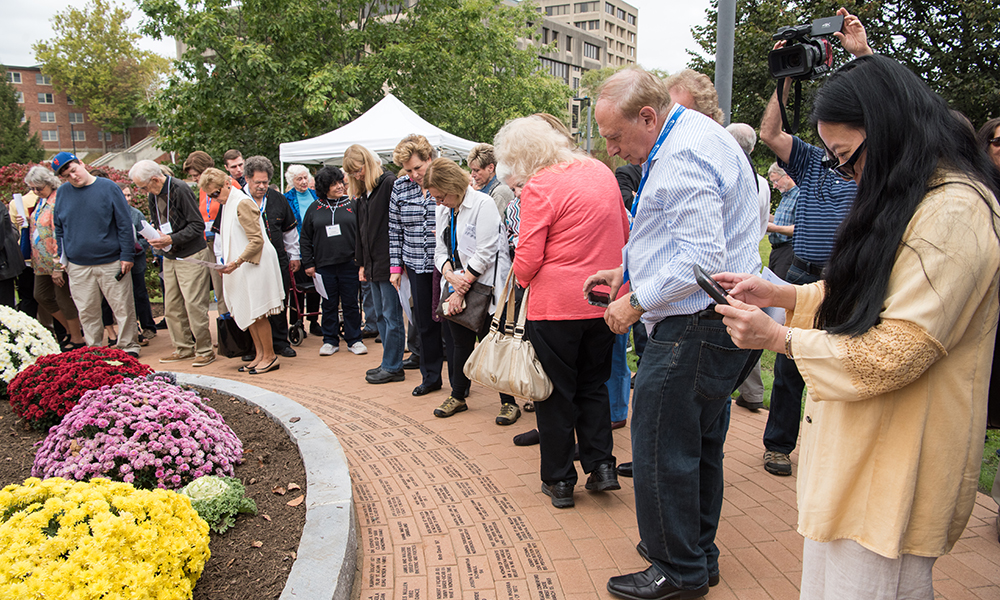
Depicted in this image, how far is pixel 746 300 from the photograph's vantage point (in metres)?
1.84

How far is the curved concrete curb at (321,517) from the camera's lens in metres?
2.51

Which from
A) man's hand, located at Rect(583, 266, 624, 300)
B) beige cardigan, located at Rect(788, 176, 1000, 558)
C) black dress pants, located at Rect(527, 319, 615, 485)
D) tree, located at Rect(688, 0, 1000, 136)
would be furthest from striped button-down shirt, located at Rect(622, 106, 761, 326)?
tree, located at Rect(688, 0, 1000, 136)

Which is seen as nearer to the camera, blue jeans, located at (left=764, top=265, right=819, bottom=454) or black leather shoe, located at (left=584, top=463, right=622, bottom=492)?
black leather shoe, located at (left=584, top=463, right=622, bottom=492)

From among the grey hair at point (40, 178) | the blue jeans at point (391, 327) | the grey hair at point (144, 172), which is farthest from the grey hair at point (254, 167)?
the grey hair at point (40, 178)

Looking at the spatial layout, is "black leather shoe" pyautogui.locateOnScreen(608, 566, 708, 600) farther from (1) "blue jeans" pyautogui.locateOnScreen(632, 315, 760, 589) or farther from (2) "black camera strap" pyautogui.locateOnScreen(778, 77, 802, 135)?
(2) "black camera strap" pyautogui.locateOnScreen(778, 77, 802, 135)

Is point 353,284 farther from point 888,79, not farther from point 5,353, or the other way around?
point 888,79

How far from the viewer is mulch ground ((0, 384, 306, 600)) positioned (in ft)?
8.45

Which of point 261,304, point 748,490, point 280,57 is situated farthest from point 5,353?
point 280,57

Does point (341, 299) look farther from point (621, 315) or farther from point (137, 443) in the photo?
point (621, 315)

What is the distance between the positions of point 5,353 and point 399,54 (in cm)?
1507

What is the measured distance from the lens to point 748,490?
3689 millimetres

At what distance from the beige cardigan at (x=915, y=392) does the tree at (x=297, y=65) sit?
1569cm

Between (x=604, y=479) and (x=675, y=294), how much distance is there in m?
1.71

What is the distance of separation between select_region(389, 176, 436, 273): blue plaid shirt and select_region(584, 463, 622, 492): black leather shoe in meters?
2.56
